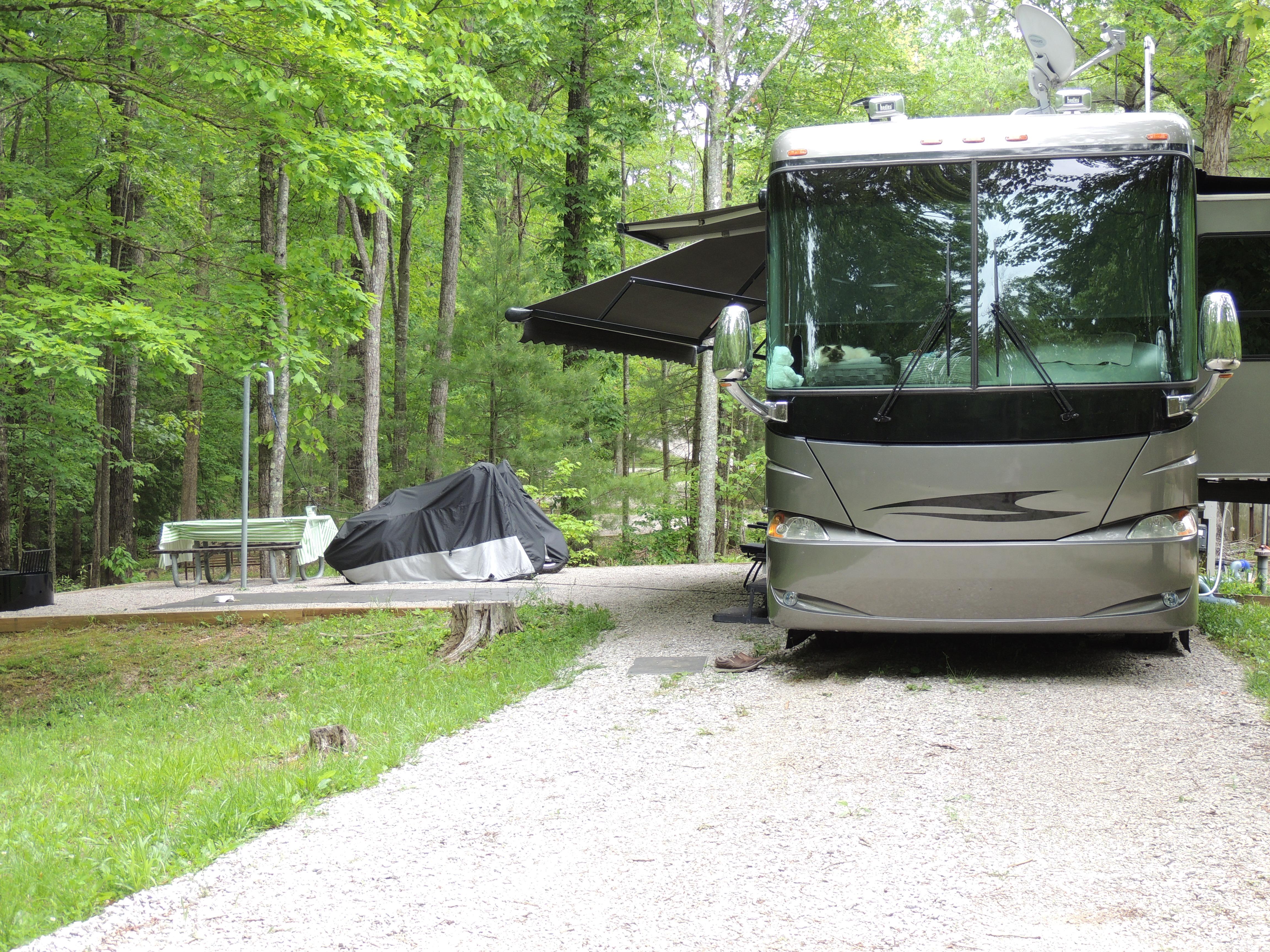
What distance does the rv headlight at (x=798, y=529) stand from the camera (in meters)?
5.82

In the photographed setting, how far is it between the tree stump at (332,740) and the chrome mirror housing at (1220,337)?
4.52m

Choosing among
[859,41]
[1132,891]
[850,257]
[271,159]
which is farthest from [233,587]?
[859,41]

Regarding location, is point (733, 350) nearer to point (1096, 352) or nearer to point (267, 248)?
point (1096, 352)

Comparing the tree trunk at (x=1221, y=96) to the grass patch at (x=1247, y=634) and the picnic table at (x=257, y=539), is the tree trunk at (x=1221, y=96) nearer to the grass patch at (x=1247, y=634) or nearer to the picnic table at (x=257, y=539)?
the grass patch at (x=1247, y=634)

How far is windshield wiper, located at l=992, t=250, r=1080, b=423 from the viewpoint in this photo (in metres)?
5.56

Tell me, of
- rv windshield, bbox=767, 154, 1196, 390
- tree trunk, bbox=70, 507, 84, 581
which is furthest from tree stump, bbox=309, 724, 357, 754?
tree trunk, bbox=70, 507, 84, 581

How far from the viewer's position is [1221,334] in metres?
5.18

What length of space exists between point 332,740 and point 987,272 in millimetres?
4105

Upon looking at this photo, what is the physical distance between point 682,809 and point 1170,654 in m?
4.15

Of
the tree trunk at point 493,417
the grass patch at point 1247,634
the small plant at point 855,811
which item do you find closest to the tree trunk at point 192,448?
the tree trunk at point 493,417

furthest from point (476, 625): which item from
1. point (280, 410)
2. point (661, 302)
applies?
point (280, 410)

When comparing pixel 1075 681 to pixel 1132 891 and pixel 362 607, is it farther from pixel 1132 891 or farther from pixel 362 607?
pixel 362 607

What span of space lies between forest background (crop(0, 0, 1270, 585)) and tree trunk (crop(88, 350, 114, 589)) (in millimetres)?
91

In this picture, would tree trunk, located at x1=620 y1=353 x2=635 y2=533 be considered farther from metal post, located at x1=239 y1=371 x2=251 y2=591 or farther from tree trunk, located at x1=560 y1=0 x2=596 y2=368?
metal post, located at x1=239 y1=371 x2=251 y2=591
